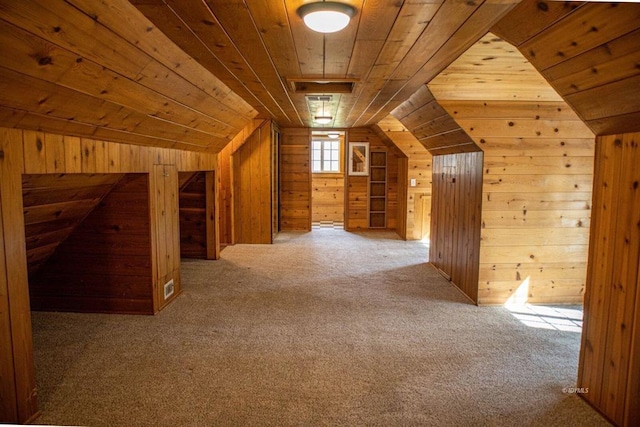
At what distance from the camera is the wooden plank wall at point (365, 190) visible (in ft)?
24.1

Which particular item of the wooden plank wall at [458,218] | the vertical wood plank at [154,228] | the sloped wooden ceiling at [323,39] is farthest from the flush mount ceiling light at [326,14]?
the wooden plank wall at [458,218]

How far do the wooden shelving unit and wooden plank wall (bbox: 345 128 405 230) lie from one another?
0.06 metres

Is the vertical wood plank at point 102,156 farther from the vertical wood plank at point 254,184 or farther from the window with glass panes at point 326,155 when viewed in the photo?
the window with glass panes at point 326,155

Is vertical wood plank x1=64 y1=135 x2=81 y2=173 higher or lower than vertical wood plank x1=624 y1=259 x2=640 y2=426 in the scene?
higher

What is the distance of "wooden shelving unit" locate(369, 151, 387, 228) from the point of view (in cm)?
744

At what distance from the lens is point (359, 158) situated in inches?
293

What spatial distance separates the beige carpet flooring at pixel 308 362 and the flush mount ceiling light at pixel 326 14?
1.86 meters

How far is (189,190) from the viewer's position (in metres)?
5.11

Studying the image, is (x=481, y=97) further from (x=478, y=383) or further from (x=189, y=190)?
(x=189, y=190)

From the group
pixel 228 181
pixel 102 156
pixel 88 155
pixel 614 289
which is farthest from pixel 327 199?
pixel 614 289

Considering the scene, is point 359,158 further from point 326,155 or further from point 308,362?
point 308,362

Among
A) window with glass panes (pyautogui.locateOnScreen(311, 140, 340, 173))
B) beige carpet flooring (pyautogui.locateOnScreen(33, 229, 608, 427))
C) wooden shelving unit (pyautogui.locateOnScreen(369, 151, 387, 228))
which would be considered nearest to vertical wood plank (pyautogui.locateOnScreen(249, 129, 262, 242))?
beige carpet flooring (pyautogui.locateOnScreen(33, 229, 608, 427))

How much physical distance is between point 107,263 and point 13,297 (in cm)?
147

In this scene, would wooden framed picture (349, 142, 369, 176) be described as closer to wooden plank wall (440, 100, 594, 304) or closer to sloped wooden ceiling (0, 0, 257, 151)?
wooden plank wall (440, 100, 594, 304)
